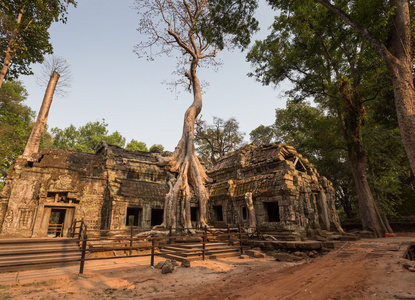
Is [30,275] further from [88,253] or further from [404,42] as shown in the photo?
[404,42]

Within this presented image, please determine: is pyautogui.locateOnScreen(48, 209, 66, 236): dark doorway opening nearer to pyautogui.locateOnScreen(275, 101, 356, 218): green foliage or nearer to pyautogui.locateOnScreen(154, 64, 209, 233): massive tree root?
pyautogui.locateOnScreen(154, 64, 209, 233): massive tree root

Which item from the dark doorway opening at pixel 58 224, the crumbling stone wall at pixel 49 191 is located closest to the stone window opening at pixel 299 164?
the crumbling stone wall at pixel 49 191

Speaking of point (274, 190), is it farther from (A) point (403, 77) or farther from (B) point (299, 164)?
(A) point (403, 77)

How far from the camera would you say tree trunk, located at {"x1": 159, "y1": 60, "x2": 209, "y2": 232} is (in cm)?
1301

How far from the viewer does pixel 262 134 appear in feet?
112

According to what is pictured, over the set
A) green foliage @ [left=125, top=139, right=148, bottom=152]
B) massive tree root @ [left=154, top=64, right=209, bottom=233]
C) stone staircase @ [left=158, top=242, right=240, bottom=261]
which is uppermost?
green foliage @ [left=125, top=139, right=148, bottom=152]

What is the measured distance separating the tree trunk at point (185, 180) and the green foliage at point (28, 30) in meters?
10.00

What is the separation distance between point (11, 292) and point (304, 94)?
18.2 m

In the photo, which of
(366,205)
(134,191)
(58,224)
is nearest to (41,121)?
(58,224)

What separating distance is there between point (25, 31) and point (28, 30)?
0.26m

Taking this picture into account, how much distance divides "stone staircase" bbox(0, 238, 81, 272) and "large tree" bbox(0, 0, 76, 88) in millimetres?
8827

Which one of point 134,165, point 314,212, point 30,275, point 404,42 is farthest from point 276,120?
point 30,275

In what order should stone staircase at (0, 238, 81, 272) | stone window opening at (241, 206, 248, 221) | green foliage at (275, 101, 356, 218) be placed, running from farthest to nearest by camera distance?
green foliage at (275, 101, 356, 218) → stone window opening at (241, 206, 248, 221) → stone staircase at (0, 238, 81, 272)

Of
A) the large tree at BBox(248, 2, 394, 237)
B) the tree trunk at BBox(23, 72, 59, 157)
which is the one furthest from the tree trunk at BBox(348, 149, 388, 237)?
the tree trunk at BBox(23, 72, 59, 157)
